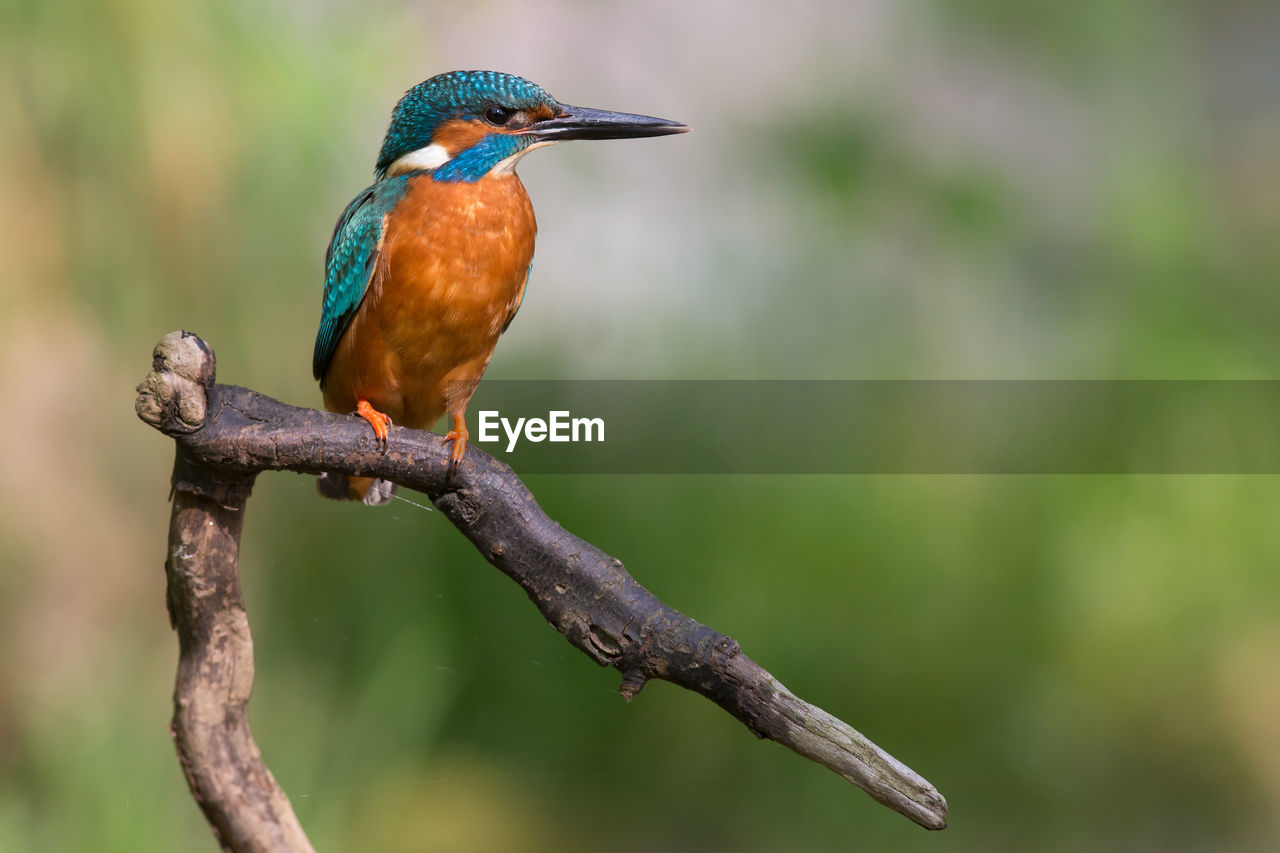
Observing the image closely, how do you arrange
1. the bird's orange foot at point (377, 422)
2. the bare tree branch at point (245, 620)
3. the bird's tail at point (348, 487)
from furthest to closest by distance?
the bird's tail at point (348, 487), the bird's orange foot at point (377, 422), the bare tree branch at point (245, 620)

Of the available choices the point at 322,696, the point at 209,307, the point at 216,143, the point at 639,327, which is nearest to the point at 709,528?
the point at 639,327

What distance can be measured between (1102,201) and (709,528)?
3.96 ft

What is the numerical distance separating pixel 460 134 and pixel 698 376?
1134 millimetres

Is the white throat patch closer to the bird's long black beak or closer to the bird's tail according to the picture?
the bird's long black beak

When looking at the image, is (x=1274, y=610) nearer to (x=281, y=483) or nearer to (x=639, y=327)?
(x=639, y=327)

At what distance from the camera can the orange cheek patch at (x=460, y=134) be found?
1.16 m

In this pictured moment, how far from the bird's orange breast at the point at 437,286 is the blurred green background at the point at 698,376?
2.81ft

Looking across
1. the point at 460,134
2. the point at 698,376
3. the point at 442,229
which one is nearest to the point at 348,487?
the point at 442,229

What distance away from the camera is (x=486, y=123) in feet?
3.81

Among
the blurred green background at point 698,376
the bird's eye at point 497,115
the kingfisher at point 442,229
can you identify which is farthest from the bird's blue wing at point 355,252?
the blurred green background at point 698,376

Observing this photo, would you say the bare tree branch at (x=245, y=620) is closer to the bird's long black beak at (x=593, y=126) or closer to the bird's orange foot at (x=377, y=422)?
the bird's orange foot at (x=377, y=422)

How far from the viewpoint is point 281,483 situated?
6.51 ft

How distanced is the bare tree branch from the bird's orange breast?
7.1 inches

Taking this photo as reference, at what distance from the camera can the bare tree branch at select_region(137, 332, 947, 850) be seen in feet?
2.95
